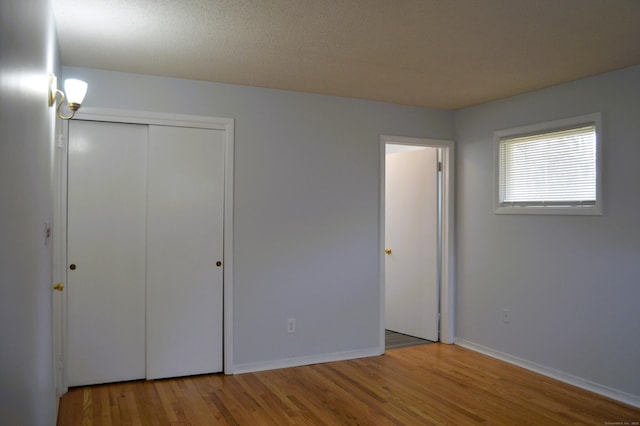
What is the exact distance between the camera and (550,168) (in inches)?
162

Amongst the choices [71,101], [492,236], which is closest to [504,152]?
[492,236]

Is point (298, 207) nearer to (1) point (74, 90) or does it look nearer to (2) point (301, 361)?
(2) point (301, 361)

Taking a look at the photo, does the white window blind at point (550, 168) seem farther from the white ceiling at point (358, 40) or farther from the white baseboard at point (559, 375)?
the white baseboard at point (559, 375)

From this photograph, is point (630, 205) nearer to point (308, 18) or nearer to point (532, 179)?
point (532, 179)

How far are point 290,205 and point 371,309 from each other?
4.14 ft

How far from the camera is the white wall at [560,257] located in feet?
11.6

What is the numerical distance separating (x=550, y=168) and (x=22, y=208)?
3854 mm

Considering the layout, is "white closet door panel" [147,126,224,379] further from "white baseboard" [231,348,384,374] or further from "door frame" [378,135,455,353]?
"door frame" [378,135,455,353]

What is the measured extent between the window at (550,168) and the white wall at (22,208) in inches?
142

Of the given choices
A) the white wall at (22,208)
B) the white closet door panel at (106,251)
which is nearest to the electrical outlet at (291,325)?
the white closet door panel at (106,251)

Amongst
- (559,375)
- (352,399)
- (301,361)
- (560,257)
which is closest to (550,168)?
(560,257)

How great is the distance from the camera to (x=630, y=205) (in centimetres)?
352

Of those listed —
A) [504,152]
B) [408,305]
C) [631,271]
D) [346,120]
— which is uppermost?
[346,120]

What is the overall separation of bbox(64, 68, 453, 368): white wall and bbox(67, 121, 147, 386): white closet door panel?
0.34m
